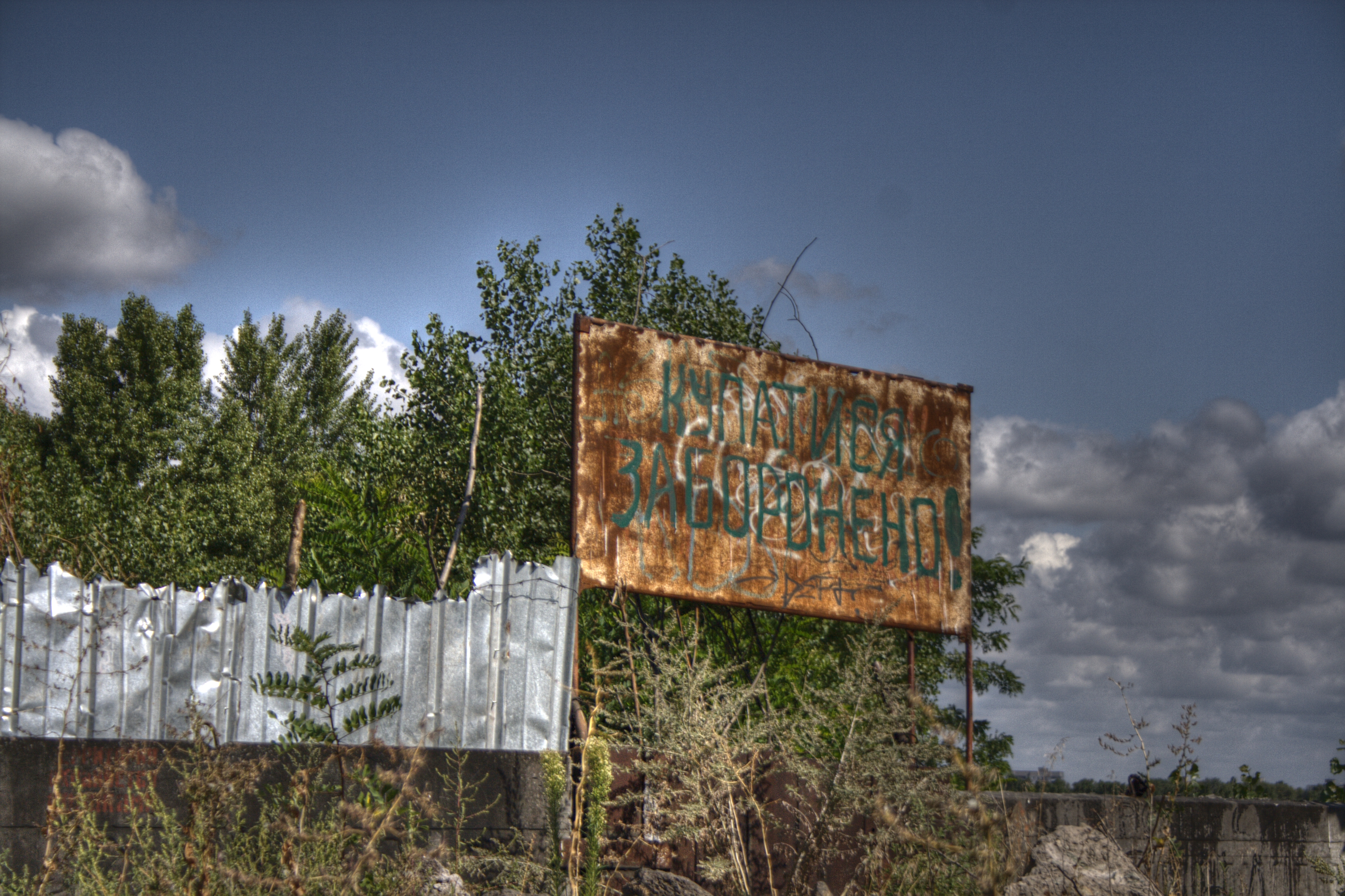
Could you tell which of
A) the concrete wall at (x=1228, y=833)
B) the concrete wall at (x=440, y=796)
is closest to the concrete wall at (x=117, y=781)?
the concrete wall at (x=440, y=796)

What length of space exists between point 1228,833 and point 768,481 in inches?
161

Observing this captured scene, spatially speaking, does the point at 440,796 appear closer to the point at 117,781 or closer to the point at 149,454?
the point at 117,781

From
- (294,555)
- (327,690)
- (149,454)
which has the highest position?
(149,454)

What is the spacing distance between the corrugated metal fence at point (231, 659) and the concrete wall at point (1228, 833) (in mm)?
3235

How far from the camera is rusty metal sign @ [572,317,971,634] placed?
20.9 ft

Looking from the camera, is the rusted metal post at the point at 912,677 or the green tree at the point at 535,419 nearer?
the rusted metal post at the point at 912,677

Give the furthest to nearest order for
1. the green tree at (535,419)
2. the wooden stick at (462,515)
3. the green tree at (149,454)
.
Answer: the green tree at (149,454)
the green tree at (535,419)
the wooden stick at (462,515)

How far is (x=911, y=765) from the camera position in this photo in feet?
16.7

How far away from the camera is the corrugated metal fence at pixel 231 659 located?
4.91m

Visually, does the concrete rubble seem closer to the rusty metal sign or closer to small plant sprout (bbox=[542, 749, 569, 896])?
the rusty metal sign

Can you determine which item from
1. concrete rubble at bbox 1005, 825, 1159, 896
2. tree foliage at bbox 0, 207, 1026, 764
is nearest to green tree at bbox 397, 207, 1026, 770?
tree foliage at bbox 0, 207, 1026, 764

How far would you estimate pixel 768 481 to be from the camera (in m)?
6.89

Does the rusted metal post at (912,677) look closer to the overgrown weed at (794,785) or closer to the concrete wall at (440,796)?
the overgrown weed at (794,785)

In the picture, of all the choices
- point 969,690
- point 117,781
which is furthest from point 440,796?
point 969,690
